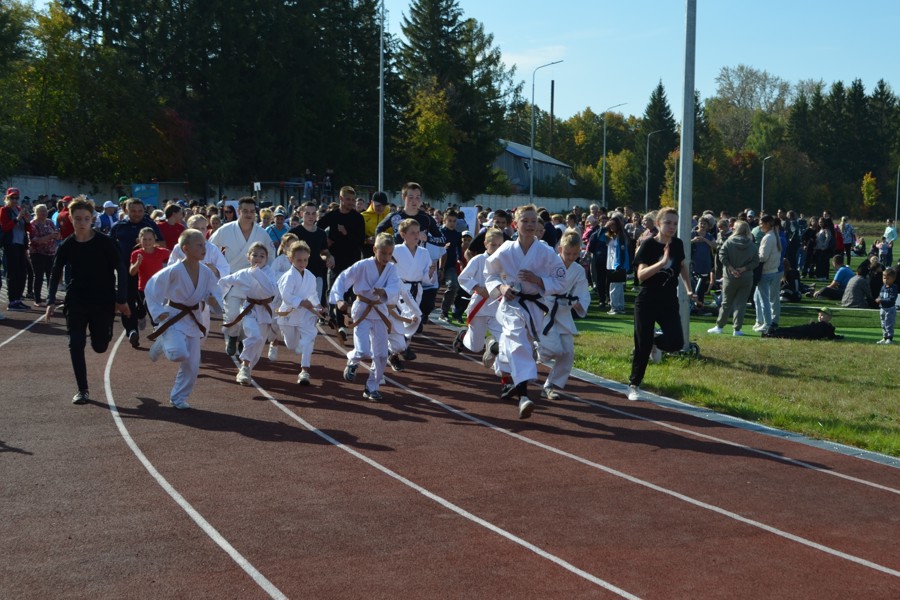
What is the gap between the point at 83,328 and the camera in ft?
34.8

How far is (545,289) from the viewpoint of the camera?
10406 mm

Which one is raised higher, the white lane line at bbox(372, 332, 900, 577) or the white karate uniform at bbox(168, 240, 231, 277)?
the white karate uniform at bbox(168, 240, 231, 277)

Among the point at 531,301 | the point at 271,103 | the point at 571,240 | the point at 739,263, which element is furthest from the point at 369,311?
the point at 271,103

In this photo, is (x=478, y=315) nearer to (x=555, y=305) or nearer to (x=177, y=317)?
(x=555, y=305)

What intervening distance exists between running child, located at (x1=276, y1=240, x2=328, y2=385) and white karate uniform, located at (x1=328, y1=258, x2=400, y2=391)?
832 mm

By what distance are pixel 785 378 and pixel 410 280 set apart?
4.88 meters

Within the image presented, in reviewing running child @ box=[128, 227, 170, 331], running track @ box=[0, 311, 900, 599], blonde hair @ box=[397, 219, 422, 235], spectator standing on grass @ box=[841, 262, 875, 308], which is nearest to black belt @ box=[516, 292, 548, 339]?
running track @ box=[0, 311, 900, 599]

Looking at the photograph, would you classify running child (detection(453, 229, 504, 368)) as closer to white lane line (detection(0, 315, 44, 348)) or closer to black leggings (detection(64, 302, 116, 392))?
black leggings (detection(64, 302, 116, 392))

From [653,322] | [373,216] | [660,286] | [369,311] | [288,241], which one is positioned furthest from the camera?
[373,216]

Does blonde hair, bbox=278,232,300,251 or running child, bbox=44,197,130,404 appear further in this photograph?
blonde hair, bbox=278,232,300,251

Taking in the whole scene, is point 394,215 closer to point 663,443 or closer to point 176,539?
point 663,443

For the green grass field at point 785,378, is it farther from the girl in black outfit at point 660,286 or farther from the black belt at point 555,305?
the black belt at point 555,305

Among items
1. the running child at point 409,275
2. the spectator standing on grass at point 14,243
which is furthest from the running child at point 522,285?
the spectator standing on grass at point 14,243

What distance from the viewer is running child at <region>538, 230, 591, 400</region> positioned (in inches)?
432
